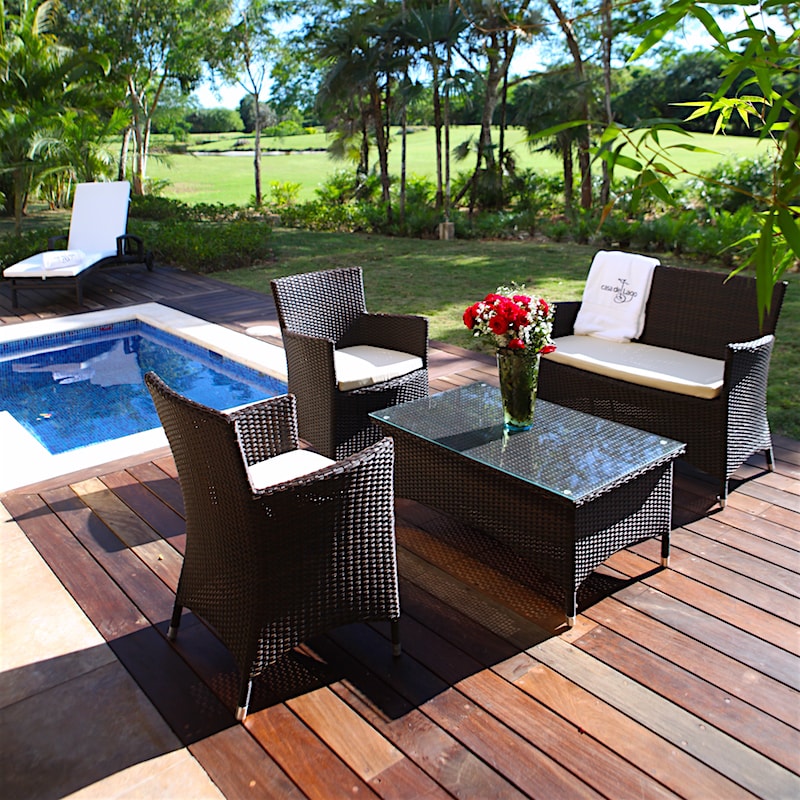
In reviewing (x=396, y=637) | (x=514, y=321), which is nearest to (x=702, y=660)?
(x=396, y=637)

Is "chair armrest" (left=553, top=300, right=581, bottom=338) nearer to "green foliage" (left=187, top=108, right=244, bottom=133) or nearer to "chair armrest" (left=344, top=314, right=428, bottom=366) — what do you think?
"chair armrest" (left=344, top=314, right=428, bottom=366)

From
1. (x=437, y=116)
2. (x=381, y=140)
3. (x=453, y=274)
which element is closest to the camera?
(x=453, y=274)

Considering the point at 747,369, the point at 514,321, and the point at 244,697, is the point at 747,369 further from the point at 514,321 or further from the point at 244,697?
the point at 244,697

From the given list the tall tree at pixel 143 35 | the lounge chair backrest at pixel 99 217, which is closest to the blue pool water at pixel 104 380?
the lounge chair backrest at pixel 99 217

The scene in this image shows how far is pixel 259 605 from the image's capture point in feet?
7.03

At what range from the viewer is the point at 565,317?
4.34m

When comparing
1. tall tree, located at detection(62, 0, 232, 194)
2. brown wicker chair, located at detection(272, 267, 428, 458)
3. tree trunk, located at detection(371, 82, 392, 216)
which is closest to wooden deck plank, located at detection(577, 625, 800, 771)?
brown wicker chair, located at detection(272, 267, 428, 458)

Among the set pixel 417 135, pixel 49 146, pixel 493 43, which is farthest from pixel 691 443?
pixel 417 135

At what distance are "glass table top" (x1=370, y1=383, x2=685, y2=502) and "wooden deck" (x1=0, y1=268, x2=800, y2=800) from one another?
43 centimetres

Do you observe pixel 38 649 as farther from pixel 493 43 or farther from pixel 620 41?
pixel 620 41

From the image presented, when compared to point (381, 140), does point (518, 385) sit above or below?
below

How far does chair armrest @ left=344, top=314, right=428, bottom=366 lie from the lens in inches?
159

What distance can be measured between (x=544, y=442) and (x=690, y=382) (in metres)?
0.96

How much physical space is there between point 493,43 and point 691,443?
34.5 ft
